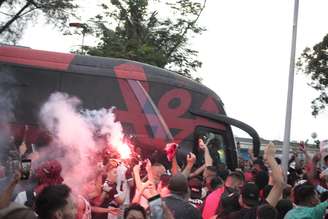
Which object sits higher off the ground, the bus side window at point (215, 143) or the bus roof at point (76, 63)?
the bus roof at point (76, 63)

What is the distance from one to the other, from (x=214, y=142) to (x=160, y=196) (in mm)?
6111

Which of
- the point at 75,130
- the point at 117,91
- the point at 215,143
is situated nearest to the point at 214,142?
the point at 215,143

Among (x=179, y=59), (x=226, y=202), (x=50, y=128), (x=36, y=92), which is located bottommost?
(x=226, y=202)

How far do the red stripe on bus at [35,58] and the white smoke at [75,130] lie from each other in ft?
1.84

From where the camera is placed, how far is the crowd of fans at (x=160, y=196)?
339cm

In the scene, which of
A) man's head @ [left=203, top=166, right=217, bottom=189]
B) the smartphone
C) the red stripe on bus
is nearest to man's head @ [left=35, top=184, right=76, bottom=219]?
the smartphone

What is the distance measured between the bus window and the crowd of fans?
186cm

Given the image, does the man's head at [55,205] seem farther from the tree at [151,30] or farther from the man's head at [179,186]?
the tree at [151,30]

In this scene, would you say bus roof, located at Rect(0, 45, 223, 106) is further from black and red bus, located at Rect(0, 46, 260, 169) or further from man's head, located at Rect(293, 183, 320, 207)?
man's head, located at Rect(293, 183, 320, 207)

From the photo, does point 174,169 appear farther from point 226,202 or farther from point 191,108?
point 191,108

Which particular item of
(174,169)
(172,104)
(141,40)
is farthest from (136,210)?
(141,40)

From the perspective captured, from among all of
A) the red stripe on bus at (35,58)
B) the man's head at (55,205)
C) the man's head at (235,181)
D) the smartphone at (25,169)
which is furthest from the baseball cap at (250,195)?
A: the red stripe on bus at (35,58)

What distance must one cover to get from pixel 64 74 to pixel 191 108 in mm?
2525

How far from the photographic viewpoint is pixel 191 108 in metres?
10.9
